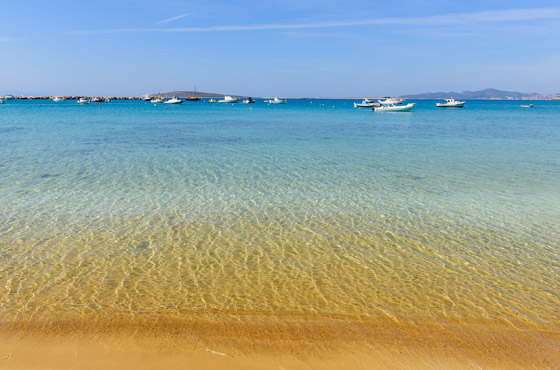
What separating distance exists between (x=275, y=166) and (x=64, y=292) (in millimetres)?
12816

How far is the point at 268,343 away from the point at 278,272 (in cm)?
220

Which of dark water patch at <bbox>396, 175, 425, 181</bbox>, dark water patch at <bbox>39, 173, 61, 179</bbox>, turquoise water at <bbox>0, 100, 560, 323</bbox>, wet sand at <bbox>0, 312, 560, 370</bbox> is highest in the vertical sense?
dark water patch at <bbox>39, 173, 61, 179</bbox>

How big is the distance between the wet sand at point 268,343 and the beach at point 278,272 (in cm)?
2

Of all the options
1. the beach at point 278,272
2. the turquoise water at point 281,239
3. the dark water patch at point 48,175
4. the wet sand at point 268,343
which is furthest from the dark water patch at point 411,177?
the dark water patch at point 48,175

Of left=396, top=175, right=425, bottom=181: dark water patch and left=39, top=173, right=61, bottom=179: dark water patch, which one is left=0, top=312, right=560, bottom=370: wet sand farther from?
left=39, top=173, right=61, bottom=179: dark water patch

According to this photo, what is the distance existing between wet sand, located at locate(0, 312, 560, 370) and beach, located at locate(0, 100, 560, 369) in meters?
0.02

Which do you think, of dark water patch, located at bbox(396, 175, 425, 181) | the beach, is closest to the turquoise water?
the beach

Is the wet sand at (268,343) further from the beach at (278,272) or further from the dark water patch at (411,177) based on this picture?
the dark water patch at (411,177)

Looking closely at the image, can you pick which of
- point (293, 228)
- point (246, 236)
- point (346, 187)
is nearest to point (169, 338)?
point (246, 236)

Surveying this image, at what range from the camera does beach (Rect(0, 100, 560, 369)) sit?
16.8ft

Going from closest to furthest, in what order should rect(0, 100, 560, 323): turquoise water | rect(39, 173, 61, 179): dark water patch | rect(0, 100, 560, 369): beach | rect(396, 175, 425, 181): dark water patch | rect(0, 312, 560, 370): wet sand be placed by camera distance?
rect(0, 312, 560, 370): wet sand
rect(0, 100, 560, 369): beach
rect(0, 100, 560, 323): turquoise water
rect(39, 173, 61, 179): dark water patch
rect(396, 175, 425, 181): dark water patch

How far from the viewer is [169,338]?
5.32 metres

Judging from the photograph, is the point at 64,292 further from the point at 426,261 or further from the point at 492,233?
the point at 492,233

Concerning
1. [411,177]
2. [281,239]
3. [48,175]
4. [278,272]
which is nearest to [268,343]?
[278,272]
